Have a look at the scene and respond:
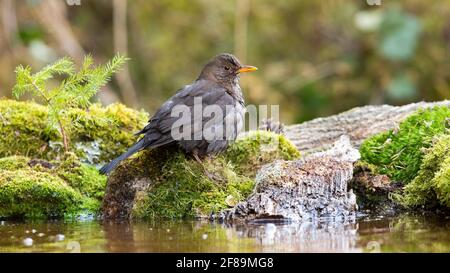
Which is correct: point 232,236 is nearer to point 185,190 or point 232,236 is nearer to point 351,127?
point 185,190

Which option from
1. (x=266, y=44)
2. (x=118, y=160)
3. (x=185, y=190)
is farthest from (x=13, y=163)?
(x=266, y=44)

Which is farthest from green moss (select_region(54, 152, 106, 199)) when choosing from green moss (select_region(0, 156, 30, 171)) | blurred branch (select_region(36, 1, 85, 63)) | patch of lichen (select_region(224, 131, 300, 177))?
blurred branch (select_region(36, 1, 85, 63))

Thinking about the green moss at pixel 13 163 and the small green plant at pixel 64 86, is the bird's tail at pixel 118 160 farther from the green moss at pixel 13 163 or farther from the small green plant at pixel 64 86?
the green moss at pixel 13 163

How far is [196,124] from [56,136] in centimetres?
142

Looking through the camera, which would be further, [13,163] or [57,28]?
[57,28]

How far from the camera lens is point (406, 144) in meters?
6.12

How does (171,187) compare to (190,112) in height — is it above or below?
below

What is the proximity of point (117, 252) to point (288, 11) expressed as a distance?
9.85 meters

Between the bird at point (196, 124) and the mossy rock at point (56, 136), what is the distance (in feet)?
2.38

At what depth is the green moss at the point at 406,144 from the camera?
599 centimetres

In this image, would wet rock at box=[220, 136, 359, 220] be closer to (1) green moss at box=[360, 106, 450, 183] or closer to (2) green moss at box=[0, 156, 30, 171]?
(1) green moss at box=[360, 106, 450, 183]

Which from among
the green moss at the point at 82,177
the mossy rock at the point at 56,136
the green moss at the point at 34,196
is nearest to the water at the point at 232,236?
the green moss at the point at 34,196

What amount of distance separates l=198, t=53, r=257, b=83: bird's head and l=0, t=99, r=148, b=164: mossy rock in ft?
2.76
